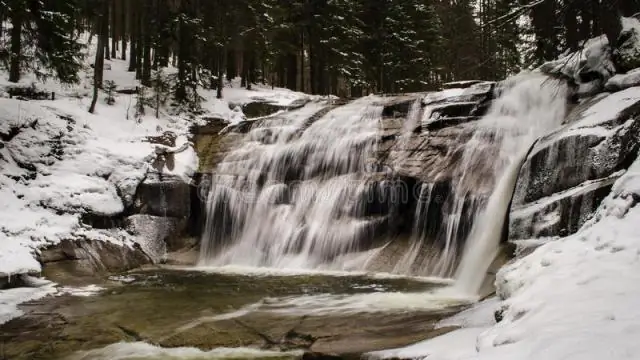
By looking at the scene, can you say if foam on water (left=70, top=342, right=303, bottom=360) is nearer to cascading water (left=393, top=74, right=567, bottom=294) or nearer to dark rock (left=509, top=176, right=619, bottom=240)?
cascading water (left=393, top=74, right=567, bottom=294)

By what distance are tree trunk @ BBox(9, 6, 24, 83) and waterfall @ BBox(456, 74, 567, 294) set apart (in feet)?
38.9

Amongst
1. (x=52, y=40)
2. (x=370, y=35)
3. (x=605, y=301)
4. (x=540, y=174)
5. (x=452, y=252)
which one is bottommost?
(x=452, y=252)

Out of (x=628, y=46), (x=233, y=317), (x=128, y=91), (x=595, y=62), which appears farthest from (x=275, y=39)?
(x=233, y=317)

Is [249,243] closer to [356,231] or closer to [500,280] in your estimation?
[356,231]

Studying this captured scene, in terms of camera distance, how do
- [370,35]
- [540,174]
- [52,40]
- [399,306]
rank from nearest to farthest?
[399,306] → [540,174] → [52,40] → [370,35]

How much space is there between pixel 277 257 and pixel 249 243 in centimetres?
112

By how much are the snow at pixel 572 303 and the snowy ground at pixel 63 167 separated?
7.38 m

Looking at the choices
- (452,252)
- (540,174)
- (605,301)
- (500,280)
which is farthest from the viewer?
(452,252)

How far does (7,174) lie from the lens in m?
12.2

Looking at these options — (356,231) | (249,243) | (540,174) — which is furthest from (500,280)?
(249,243)

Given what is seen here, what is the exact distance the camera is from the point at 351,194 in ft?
41.7

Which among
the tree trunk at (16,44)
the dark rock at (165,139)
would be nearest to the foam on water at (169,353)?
the dark rock at (165,139)

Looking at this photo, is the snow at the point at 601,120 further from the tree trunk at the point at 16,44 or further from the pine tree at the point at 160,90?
the pine tree at the point at 160,90

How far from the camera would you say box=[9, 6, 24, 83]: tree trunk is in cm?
1340
